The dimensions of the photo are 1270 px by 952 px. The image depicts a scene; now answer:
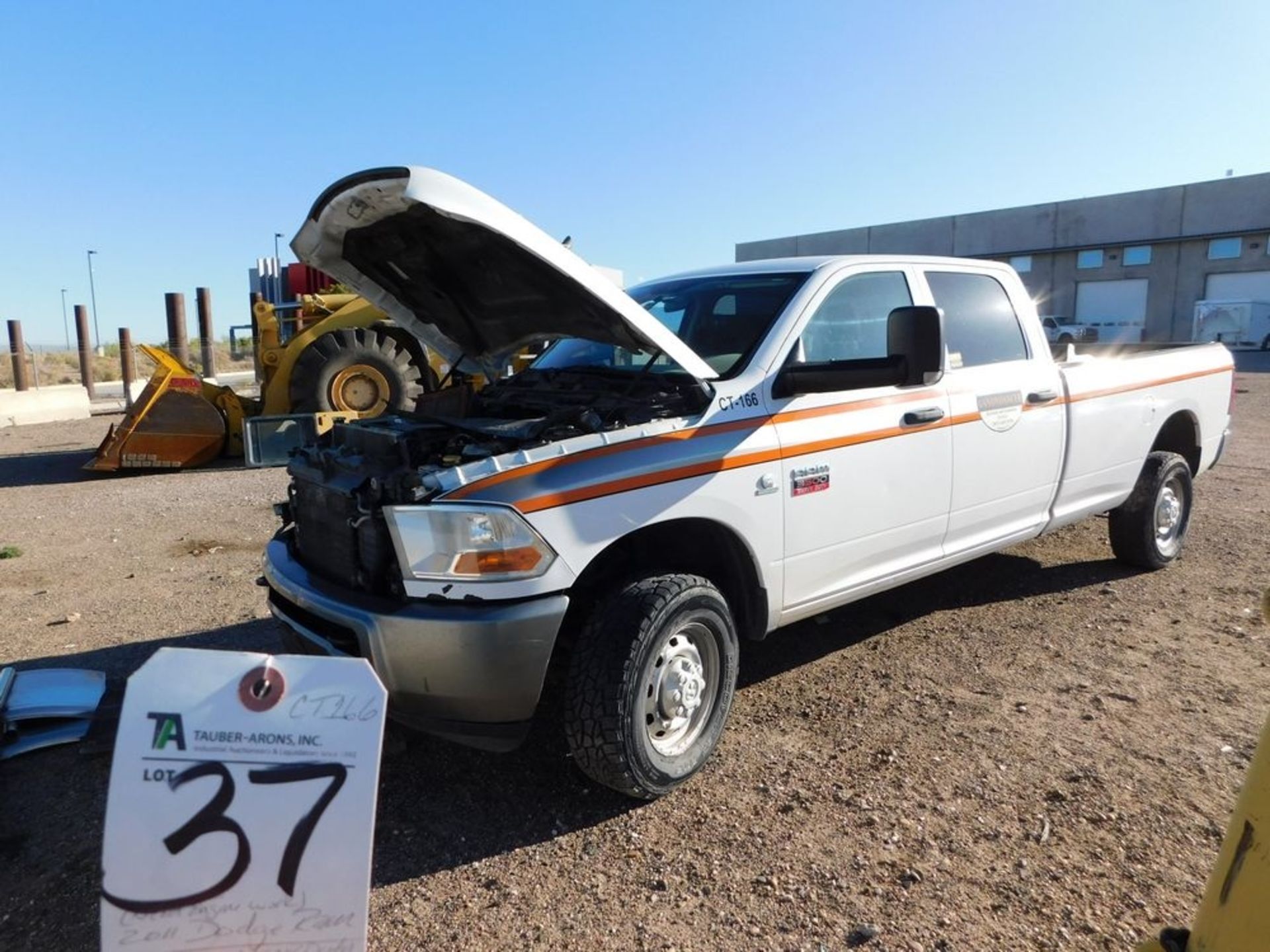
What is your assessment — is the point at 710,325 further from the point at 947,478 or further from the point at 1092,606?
the point at 1092,606

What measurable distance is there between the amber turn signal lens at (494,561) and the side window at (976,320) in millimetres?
2580

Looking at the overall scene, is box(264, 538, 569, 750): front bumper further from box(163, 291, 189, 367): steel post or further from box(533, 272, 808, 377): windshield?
box(163, 291, 189, 367): steel post

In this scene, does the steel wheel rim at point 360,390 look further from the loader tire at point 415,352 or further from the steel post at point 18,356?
the steel post at point 18,356

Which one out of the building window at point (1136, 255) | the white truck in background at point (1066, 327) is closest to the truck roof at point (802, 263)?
the white truck in background at point (1066, 327)

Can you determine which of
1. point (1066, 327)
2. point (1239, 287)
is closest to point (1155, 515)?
point (1066, 327)

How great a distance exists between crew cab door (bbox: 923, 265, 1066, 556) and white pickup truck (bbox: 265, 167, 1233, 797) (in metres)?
0.02

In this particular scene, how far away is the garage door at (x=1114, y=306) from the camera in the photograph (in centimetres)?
4091

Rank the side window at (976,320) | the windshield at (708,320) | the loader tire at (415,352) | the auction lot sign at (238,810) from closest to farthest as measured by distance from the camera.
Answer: the auction lot sign at (238,810), the windshield at (708,320), the side window at (976,320), the loader tire at (415,352)

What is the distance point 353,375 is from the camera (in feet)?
35.8

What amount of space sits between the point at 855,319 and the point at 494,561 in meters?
2.21

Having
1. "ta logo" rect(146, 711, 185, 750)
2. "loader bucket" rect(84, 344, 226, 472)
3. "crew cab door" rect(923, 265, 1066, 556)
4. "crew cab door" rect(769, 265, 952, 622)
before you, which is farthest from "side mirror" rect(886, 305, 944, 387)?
"loader bucket" rect(84, 344, 226, 472)

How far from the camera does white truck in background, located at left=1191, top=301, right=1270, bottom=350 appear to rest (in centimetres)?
3528

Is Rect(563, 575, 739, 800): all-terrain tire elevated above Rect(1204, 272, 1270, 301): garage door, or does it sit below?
below

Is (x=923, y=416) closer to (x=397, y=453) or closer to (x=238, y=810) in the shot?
(x=397, y=453)
